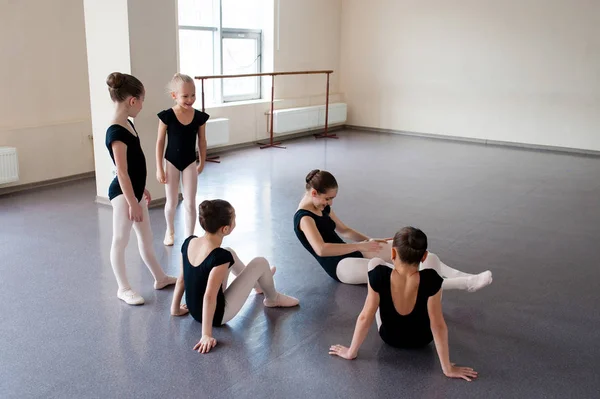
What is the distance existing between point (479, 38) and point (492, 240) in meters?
5.10

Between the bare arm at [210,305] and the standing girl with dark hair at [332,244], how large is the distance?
0.62m

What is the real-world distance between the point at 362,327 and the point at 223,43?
5988 mm

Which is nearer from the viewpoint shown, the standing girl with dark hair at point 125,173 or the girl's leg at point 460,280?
the standing girl with dark hair at point 125,173

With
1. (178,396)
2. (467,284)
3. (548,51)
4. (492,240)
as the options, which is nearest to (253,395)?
Result: (178,396)

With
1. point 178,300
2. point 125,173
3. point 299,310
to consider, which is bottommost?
point 299,310

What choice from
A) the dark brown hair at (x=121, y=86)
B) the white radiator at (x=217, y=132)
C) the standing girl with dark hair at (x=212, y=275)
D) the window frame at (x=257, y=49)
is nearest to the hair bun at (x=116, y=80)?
the dark brown hair at (x=121, y=86)

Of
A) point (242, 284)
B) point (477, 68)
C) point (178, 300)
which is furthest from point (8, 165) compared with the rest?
point (477, 68)

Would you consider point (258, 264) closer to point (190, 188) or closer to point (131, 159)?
point (131, 159)

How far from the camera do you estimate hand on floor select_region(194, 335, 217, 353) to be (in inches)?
101

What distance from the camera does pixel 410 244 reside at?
2.27 m

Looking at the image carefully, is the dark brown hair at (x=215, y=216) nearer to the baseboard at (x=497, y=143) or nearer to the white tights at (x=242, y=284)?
the white tights at (x=242, y=284)

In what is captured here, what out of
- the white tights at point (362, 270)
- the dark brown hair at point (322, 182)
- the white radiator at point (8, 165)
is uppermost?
the dark brown hair at point (322, 182)

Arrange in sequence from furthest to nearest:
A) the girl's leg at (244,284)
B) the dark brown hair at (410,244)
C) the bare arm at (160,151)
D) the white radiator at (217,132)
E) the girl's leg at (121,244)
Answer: the white radiator at (217,132), the bare arm at (160,151), the girl's leg at (121,244), the girl's leg at (244,284), the dark brown hair at (410,244)

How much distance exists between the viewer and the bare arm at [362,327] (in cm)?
238
